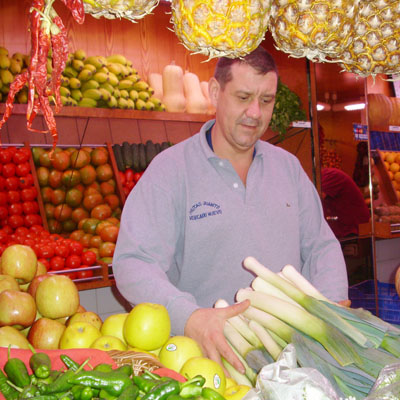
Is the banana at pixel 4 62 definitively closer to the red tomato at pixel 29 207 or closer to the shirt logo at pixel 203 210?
the red tomato at pixel 29 207

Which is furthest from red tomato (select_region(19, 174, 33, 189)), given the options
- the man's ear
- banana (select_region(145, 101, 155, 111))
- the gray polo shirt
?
the man's ear

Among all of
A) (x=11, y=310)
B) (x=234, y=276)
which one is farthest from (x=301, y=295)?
(x=11, y=310)

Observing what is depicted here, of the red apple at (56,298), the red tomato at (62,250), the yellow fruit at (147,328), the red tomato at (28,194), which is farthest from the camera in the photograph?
the red tomato at (28,194)

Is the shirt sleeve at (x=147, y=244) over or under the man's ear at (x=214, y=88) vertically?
under

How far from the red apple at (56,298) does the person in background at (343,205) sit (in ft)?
11.1

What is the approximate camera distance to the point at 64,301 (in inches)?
74.3

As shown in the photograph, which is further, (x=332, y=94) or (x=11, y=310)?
(x=332, y=94)

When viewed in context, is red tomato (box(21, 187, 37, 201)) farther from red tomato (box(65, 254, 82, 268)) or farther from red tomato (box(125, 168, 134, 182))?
red tomato (box(125, 168, 134, 182))

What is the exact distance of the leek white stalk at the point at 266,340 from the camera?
148 centimetres

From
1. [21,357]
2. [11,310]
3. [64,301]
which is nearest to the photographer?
[21,357]

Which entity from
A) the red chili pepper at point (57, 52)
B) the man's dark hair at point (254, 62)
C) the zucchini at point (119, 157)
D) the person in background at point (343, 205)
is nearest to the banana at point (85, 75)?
the zucchini at point (119, 157)

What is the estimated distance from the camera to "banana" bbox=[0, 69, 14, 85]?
13.0 ft

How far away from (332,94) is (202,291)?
3261mm

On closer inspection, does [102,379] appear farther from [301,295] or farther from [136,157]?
[136,157]
